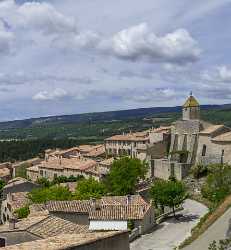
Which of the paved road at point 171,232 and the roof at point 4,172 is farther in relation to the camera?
the roof at point 4,172

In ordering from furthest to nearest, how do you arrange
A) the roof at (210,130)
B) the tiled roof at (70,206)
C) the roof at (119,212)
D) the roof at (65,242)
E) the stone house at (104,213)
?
the roof at (210,130) → the tiled roof at (70,206) → the roof at (119,212) → the stone house at (104,213) → the roof at (65,242)

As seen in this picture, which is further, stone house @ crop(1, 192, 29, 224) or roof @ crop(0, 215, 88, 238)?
stone house @ crop(1, 192, 29, 224)

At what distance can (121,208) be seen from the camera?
150 feet

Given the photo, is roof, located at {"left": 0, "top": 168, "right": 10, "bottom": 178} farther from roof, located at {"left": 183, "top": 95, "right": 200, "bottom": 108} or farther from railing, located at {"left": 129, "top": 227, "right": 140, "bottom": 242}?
railing, located at {"left": 129, "top": 227, "right": 140, "bottom": 242}

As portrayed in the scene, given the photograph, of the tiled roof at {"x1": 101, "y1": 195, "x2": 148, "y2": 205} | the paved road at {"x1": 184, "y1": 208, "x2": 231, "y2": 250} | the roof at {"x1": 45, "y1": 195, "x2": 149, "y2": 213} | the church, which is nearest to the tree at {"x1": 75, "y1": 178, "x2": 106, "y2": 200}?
the tiled roof at {"x1": 101, "y1": 195, "x2": 148, "y2": 205}

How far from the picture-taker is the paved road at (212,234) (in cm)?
2766

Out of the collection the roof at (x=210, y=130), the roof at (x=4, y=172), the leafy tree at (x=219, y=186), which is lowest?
the roof at (x=4, y=172)

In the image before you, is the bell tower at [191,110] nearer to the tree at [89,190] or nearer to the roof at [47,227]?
→ the tree at [89,190]

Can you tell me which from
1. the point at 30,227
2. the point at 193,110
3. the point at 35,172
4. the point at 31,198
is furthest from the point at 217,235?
the point at 35,172

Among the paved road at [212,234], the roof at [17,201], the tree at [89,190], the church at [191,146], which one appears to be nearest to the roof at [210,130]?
the church at [191,146]

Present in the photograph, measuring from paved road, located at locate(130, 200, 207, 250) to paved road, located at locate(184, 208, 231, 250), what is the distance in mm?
7456

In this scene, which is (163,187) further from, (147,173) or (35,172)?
(35,172)

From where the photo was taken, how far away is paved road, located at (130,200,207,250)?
39.8 metres

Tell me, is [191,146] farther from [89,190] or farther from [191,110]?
[89,190]
